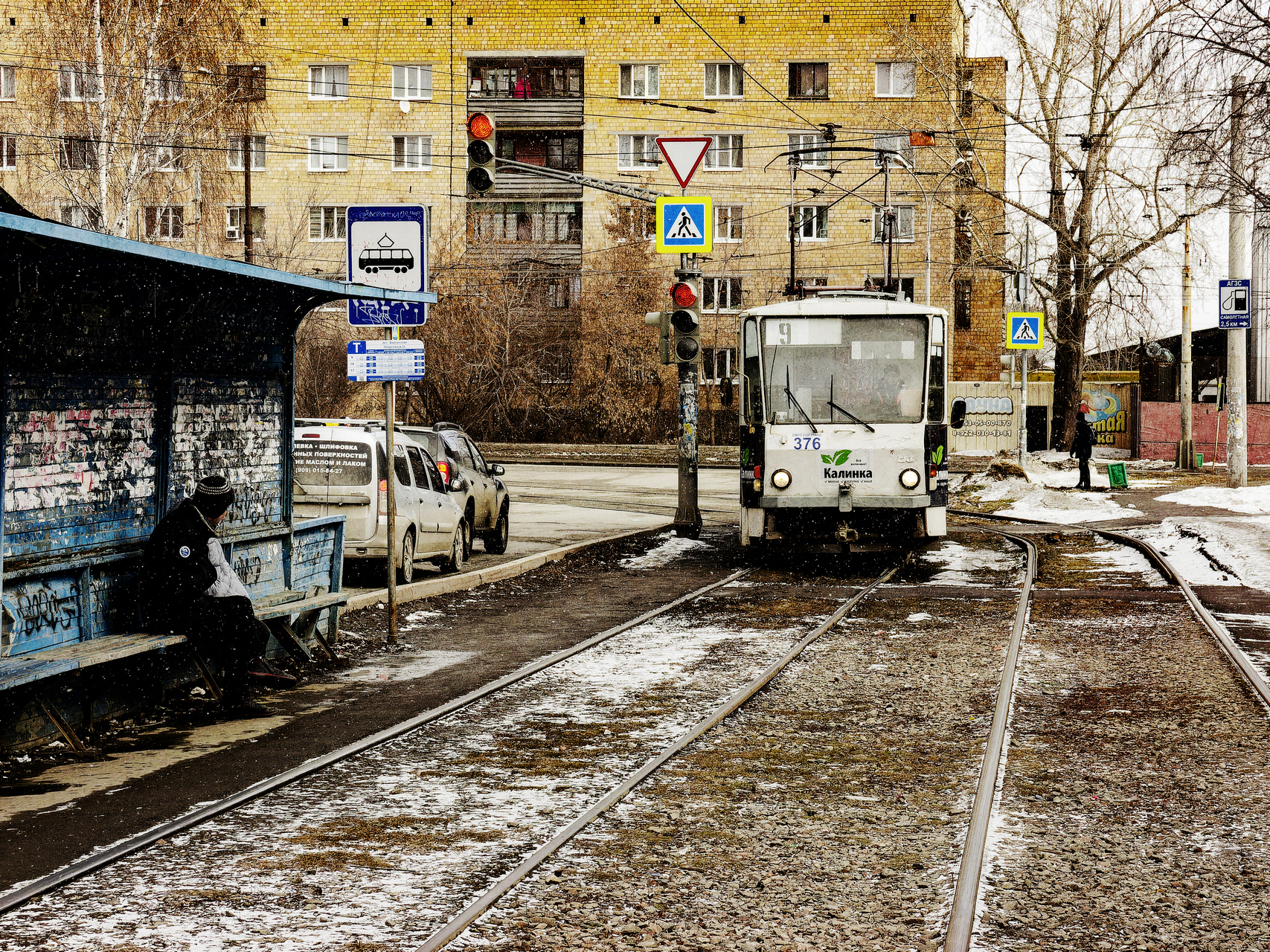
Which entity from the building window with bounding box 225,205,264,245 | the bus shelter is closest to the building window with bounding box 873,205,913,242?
the building window with bounding box 225,205,264,245

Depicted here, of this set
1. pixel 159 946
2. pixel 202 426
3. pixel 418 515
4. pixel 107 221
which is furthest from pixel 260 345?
pixel 107 221

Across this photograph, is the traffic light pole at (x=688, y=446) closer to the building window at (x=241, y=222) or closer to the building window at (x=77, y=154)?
the building window at (x=77, y=154)

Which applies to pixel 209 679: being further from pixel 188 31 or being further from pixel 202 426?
pixel 188 31

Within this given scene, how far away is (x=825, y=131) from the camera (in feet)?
100

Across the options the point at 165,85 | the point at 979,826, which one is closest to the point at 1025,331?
the point at 165,85

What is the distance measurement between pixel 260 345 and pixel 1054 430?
38735 mm

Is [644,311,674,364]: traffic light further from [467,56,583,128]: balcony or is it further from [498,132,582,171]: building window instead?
[498,132,582,171]: building window

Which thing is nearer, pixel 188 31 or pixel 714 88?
pixel 188 31

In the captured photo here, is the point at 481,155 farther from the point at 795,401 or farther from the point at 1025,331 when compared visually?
the point at 1025,331

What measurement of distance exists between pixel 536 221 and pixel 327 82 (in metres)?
9.76

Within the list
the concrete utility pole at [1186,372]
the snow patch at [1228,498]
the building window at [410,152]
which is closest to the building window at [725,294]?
the building window at [410,152]

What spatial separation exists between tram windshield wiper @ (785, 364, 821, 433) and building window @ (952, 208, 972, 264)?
84.9ft

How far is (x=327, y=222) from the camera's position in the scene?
199 ft

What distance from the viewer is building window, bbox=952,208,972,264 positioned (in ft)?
146
